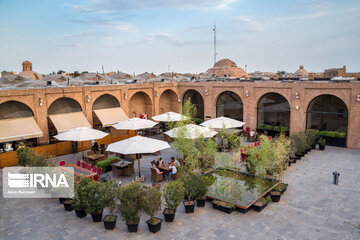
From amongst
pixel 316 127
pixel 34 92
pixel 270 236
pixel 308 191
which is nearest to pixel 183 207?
pixel 270 236

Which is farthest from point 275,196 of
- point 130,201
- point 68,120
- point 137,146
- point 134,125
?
point 68,120

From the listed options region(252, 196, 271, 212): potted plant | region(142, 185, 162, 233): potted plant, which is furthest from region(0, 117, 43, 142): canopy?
region(252, 196, 271, 212): potted plant

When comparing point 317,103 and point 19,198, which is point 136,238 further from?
point 317,103

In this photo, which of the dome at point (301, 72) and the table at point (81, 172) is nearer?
the table at point (81, 172)

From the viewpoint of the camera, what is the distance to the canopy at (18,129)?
60.8ft

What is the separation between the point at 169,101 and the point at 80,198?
21545 millimetres

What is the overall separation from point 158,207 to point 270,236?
3.88 metres

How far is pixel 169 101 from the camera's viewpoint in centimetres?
3120

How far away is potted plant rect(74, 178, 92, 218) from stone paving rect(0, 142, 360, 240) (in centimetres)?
28

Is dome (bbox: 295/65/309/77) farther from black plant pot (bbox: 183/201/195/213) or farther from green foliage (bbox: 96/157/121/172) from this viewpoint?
black plant pot (bbox: 183/201/195/213)

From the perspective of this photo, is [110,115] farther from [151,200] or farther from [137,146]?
[151,200]

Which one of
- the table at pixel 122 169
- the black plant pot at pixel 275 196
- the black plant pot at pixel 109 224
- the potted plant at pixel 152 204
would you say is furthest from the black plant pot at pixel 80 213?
the black plant pot at pixel 275 196

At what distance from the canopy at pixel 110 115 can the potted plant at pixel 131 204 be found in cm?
1477

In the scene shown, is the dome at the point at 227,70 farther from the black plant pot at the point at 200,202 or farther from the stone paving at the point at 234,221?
the black plant pot at the point at 200,202
